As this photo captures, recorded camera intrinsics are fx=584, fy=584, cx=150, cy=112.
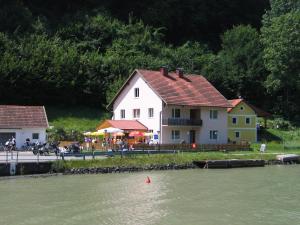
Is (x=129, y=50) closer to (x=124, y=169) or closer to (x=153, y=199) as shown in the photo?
(x=124, y=169)

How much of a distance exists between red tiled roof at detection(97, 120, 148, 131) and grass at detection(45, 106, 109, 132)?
4.01 meters

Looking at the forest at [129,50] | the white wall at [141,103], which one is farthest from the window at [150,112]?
the forest at [129,50]

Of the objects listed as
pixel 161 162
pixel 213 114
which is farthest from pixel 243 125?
pixel 161 162

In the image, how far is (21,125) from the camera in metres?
57.4

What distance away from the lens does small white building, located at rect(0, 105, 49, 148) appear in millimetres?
57062

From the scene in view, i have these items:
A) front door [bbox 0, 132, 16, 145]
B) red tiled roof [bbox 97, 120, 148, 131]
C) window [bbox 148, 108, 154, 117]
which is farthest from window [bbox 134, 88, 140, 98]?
front door [bbox 0, 132, 16, 145]

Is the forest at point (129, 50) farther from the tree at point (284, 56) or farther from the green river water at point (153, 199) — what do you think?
the green river water at point (153, 199)

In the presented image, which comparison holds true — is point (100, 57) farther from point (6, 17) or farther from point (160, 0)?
point (160, 0)

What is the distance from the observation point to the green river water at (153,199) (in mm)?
26719

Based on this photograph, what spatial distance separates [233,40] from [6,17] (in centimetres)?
3599

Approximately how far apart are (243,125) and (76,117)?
70.9 feet

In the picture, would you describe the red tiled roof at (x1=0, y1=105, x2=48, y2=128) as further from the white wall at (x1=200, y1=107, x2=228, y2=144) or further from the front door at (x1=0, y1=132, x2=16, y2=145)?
the white wall at (x1=200, y1=107, x2=228, y2=144)

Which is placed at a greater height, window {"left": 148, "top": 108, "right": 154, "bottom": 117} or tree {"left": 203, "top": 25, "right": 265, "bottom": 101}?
tree {"left": 203, "top": 25, "right": 265, "bottom": 101}

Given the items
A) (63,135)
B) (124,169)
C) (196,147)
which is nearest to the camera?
(124,169)
